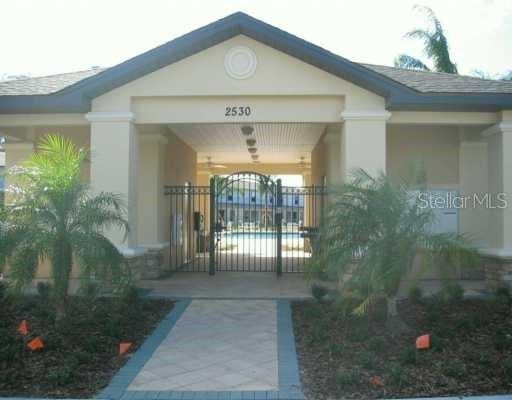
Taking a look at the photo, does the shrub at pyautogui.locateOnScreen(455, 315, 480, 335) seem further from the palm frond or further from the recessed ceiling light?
the palm frond

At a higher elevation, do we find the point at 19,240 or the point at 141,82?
the point at 141,82

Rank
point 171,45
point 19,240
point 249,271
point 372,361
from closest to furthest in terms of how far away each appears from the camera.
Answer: point 372,361, point 19,240, point 171,45, point 249,271

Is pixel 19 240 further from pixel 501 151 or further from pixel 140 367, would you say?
pixel 501 151

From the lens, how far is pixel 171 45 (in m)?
10.3

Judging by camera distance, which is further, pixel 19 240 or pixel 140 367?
pixel 19 240

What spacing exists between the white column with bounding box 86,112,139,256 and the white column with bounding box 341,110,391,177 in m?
4.25

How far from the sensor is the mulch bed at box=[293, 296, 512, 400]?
17.9 feet

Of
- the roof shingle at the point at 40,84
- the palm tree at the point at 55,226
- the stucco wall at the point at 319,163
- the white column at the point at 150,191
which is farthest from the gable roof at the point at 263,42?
the stucco wall at the point at 319,163

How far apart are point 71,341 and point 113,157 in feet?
15.0

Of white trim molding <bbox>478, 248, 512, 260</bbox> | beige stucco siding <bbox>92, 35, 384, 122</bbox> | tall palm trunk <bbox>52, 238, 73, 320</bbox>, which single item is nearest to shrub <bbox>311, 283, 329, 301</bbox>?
beige stucco siding <bbox>92, 35, 384, 122</bbox>

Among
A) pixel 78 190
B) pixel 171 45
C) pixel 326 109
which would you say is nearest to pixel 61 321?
pixel 78 190

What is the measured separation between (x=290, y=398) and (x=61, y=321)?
3.82 metres

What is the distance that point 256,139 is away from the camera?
16062 mm

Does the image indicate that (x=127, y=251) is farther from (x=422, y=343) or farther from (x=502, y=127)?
(x=502, y=127)
